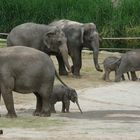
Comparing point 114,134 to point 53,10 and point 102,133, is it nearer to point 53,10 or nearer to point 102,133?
point 102,133

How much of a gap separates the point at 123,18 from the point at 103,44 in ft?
6.46

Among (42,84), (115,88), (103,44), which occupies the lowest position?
(103,44)

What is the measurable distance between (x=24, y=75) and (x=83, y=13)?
20.5 metres

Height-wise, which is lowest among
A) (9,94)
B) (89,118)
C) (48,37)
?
(48,37)

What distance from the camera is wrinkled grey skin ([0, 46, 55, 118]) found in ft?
43.2

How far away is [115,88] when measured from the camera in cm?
1900

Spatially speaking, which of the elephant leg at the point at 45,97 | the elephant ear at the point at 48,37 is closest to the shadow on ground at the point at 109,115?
the elephant leg at the point at 45,97

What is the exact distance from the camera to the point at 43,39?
21.0m

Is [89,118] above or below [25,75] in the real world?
below

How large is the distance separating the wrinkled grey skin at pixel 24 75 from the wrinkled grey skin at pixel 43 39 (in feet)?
23.1

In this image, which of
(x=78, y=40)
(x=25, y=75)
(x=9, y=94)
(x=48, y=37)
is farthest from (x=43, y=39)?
(x=9, y=94)

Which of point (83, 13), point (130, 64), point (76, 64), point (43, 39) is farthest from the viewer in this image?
point (83, 13)

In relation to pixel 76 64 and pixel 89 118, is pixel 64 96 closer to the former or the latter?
pixel 89 118

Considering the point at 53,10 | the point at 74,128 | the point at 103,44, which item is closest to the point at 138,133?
the point at 74,128
